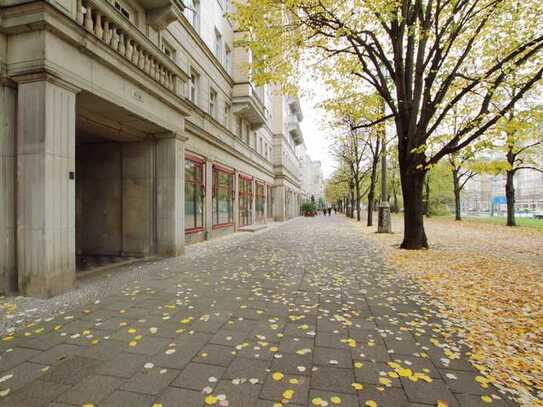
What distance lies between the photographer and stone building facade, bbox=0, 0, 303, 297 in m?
4.88

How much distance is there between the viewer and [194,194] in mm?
12492

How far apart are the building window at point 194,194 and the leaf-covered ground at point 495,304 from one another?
782 centimetres

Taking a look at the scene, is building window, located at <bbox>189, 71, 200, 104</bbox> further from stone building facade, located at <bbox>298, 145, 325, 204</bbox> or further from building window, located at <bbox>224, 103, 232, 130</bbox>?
stone building facade, located at <bbox>298, 145, 325, 204</bbox>

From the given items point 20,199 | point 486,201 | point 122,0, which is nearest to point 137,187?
point 20,199

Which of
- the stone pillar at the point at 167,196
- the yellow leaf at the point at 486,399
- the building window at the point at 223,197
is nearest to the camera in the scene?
the yellow leaf at the point at 486,399

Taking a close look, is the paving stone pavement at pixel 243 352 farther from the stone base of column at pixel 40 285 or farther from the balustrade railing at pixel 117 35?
the balustrade railing at pixel 117 35

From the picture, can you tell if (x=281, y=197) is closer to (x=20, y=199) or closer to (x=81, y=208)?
(x=81, y=208)

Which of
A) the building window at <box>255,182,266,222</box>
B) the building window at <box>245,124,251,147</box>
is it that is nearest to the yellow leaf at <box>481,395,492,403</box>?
the building window at <box>245,124,251,147</box>

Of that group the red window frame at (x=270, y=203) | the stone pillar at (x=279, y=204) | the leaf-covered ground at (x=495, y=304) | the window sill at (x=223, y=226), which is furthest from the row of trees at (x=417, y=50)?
the stone pillar at (x=279, y=204)

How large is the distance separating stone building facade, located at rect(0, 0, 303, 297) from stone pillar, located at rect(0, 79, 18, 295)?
1cm

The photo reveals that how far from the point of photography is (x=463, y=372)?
2.77 m

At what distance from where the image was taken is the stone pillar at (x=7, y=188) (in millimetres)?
4941

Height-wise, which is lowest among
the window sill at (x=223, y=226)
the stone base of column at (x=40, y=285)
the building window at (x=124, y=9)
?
the stone base of column at (x=40, y=285)

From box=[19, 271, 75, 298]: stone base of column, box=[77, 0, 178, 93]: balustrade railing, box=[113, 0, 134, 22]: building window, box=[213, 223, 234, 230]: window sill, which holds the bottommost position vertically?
box=[19, 271, 75, 298]: stone base of column
